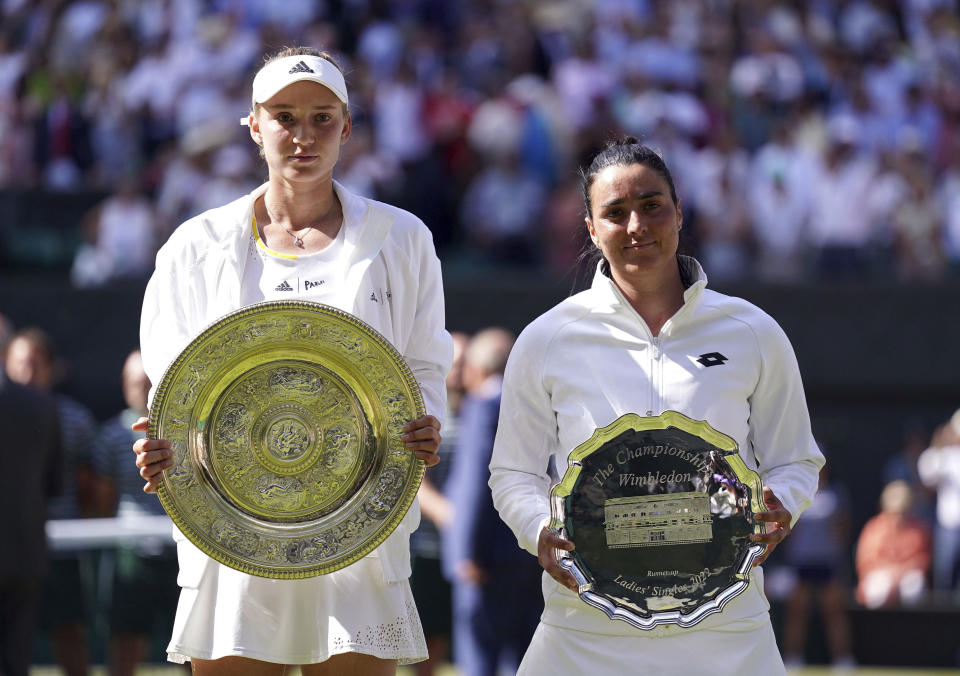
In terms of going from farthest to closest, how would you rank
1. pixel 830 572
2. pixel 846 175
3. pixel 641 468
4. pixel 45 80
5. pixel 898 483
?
pixel 45 80, pixel 846 175, pixel 898 483, pixel 830 572, pixel 641 468

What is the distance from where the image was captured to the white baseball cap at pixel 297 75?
139 inches

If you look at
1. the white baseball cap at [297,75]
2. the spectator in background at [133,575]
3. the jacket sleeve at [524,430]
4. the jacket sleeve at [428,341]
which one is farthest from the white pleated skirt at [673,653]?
the spectator in background at [133,575]

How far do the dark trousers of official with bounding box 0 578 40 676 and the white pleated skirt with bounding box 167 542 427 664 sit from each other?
367cm

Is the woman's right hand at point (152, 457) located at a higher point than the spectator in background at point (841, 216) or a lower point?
lower

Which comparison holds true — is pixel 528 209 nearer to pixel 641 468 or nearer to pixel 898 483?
pixel 898 483

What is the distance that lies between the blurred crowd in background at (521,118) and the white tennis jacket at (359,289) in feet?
24.3

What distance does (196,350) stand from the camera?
3.39 m

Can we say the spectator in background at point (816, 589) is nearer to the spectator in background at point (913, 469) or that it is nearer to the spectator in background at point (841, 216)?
the spectator in background at point (913, 469)

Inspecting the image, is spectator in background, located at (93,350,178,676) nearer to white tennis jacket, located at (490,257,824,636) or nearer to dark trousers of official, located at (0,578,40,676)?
dark trousers of official, located at (0,578,40,676)

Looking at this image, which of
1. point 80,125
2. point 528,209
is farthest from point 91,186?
point 528,209

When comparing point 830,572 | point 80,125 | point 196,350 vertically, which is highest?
point 80,125

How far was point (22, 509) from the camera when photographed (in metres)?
6.91

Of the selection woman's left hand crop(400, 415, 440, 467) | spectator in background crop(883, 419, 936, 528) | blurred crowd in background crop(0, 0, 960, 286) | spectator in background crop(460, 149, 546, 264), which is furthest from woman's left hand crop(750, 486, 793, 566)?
spectator in background crop(460, 149, 546, 264)

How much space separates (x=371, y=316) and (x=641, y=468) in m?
0.74
